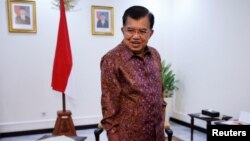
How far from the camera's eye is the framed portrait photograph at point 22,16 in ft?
11.5

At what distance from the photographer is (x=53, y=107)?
376 cm

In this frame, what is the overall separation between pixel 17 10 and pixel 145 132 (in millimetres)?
3213

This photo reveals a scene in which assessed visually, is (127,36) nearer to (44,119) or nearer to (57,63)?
(57,63)

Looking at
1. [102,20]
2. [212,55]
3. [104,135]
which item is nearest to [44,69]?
[102,20]

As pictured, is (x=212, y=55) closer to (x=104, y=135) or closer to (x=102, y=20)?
(x=102, y=20)

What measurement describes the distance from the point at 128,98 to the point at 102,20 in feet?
10.2

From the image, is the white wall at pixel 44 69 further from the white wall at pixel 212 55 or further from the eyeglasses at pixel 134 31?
the eyeglasses at pixel 134 31

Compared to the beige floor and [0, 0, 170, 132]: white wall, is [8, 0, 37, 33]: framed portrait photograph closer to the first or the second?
[0, 0, 170, 132]: white wall

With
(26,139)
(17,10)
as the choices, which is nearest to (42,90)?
(26,139)

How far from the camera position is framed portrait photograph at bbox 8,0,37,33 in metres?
3.50

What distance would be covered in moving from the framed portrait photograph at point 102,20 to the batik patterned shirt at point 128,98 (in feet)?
9.73

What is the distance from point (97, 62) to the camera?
157 inches

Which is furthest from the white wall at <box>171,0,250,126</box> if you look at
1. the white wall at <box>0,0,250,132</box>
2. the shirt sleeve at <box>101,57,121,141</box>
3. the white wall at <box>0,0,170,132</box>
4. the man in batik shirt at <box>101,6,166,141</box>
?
the shirt sleeve at <box>101,57,121,141</box>

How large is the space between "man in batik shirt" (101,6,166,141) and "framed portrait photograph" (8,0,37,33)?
295cm
